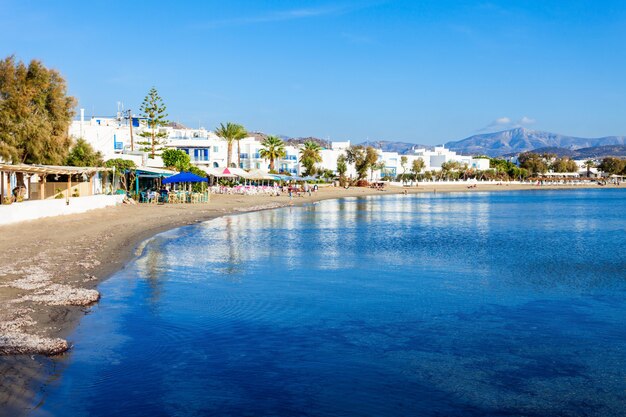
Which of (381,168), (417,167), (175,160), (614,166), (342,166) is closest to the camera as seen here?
(175,160)

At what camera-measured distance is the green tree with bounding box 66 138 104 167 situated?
130 ft

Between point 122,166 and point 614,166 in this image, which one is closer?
point 122,166

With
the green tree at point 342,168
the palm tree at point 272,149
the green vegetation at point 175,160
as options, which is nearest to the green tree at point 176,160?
the green vegetation at point 175,160

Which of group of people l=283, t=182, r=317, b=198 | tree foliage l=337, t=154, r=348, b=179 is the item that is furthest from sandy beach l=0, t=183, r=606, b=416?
tree foliage l=337, t=154, r=348, b=179

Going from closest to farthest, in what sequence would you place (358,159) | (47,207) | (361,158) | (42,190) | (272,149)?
(47,207) → (42,190) → (272,149) → (361,158) → (358,159)

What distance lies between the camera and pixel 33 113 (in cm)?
3388

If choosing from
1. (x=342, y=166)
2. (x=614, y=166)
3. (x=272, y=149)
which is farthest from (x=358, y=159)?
(x=614, y=166)

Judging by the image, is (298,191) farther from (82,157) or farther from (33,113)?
(33,113)

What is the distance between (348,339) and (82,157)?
34.5 metres

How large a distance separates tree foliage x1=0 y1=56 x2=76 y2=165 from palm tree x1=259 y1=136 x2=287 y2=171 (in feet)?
145

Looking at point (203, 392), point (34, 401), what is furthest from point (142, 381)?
point (34, 401)

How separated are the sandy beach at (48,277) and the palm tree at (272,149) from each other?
48.6 metres

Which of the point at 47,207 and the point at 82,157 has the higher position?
the point at 82,157

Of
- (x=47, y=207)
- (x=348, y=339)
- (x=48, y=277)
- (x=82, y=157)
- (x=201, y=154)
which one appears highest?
(x=201, y=154)
